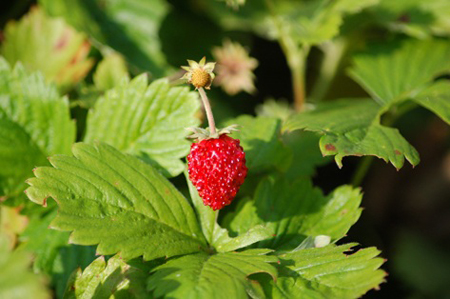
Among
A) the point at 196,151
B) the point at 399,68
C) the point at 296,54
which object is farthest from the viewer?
the point at 296,54

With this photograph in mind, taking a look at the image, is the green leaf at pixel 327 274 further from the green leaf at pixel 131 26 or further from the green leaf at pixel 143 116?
the green leaf at pixel 131 26

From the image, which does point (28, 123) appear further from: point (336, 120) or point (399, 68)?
point (399, 68)

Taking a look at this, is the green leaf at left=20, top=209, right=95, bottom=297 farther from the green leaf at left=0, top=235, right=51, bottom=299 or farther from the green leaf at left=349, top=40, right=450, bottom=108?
the green leaf at left=349, top=40, right=450, bottom=108

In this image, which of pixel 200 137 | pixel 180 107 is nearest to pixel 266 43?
pixel 180 107

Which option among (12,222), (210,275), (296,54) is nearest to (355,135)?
(210,275)

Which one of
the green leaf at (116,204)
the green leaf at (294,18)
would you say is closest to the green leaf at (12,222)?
the green leaf at (116,204)

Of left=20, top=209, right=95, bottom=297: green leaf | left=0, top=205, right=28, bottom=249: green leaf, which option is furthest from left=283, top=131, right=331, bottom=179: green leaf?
left=0, top=205, right=28, bottom=249: green leaf
